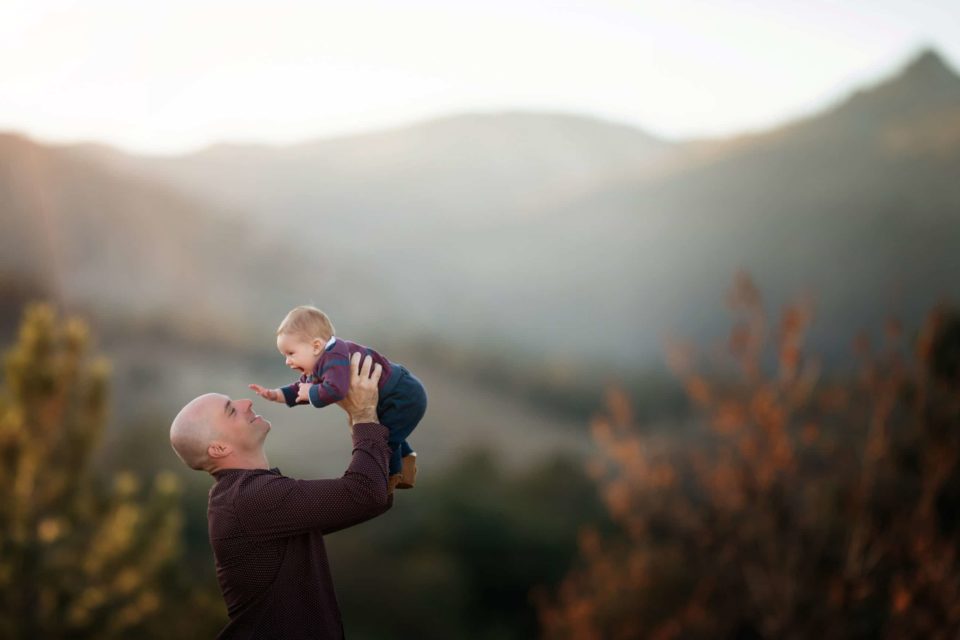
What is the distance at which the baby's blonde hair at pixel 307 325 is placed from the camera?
265 centimetres

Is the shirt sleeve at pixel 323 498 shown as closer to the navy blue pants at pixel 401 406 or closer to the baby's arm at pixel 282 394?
the navy blue pants at pixel 401 406

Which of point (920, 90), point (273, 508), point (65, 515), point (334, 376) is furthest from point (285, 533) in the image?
point (920, 90)

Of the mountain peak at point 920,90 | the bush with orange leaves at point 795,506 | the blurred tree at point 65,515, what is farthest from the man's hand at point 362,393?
the mountain peak at point 920,90

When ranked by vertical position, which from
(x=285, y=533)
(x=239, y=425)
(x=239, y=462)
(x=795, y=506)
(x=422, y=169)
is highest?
(x=422, y=169)

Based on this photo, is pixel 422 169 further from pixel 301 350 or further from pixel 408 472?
pixel 301 350

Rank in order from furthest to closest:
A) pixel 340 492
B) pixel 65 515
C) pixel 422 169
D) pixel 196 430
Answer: pixel 422 169 → pixel 65 515 → pixel 196 430 → pixel 340 492

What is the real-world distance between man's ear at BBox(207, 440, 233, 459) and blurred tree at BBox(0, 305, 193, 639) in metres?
9.12

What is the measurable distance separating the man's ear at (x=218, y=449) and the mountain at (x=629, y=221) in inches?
1696

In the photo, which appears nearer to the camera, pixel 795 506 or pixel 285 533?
pixel 285 533

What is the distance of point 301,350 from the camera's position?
2.65 metres

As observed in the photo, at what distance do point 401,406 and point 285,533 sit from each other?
47cm

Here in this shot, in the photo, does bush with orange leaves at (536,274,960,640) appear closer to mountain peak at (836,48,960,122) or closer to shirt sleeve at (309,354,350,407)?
shirt sleeve at (309,354,350,407)

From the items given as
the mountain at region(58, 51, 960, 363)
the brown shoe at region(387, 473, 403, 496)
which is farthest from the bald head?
the mountain at region(58, 51, 960, 363)

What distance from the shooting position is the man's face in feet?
8.57
